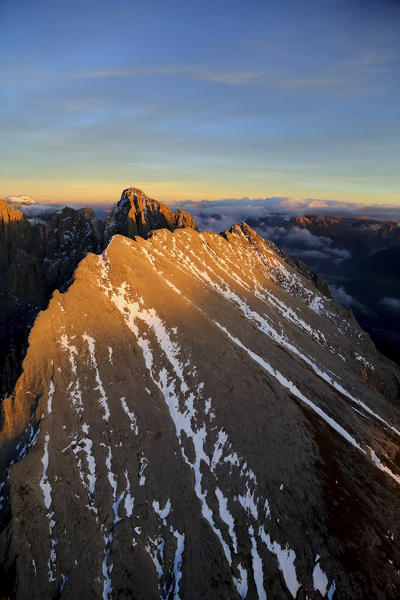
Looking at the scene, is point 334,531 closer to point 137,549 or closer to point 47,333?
point 137,549

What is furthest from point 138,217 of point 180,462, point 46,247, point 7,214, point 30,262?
point 180,462

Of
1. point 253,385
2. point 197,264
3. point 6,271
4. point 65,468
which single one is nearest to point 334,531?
point 253,385

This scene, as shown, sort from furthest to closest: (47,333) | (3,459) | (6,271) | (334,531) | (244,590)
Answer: (6,271), (47,333), (3,459), (334,531), (244,590)

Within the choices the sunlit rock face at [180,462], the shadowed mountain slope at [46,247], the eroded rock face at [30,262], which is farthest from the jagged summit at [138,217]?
the sunlit rock face at [180,462]

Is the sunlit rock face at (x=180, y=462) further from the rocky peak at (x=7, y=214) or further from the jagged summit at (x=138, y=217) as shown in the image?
the rocky peak at (x=7, y=214)

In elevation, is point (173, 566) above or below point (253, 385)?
below
